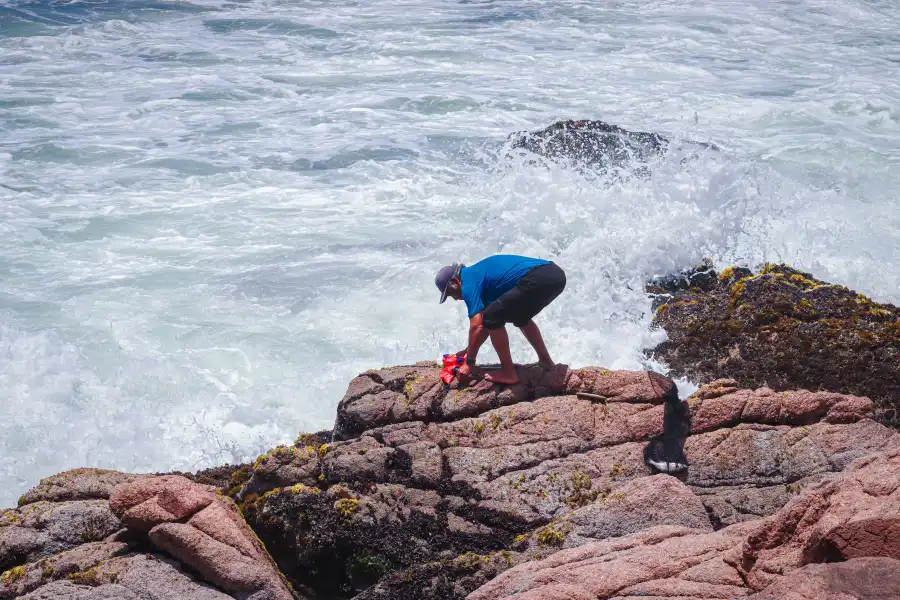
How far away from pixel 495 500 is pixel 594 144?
10.5 m

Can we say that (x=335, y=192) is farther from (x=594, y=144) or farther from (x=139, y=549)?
(x=139, y=549)

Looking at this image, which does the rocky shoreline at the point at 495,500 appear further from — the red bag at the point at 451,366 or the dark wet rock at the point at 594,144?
the dark wet rock at the point at 594,144

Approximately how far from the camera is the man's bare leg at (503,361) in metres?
7.50

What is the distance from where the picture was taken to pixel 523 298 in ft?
24.7

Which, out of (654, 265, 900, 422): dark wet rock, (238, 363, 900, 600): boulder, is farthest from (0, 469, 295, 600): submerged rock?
(654, 265, 900, 422): dark wet rock

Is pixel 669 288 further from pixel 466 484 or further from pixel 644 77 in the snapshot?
Answer: pixel 644 77

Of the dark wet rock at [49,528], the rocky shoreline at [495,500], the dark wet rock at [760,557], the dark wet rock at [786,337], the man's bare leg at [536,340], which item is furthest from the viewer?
the dark wet rock at [786,337]

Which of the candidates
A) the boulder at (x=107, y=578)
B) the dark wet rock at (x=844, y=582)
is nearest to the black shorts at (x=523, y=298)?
the boulder at (x=107, y=578)

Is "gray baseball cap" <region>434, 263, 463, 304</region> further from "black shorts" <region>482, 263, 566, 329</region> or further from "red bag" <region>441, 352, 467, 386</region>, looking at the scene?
"red bag" <region>441, 352, 467, 386</region>

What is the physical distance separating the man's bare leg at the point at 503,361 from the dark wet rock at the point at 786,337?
2.36 metres

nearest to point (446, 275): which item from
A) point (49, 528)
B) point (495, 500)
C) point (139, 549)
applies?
point (495, 500)

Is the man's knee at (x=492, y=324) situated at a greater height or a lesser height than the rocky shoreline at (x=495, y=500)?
greater

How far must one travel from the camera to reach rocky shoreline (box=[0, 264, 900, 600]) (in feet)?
17.0

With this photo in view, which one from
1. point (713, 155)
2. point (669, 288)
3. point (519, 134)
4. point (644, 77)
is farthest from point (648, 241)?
point (644, 77)
